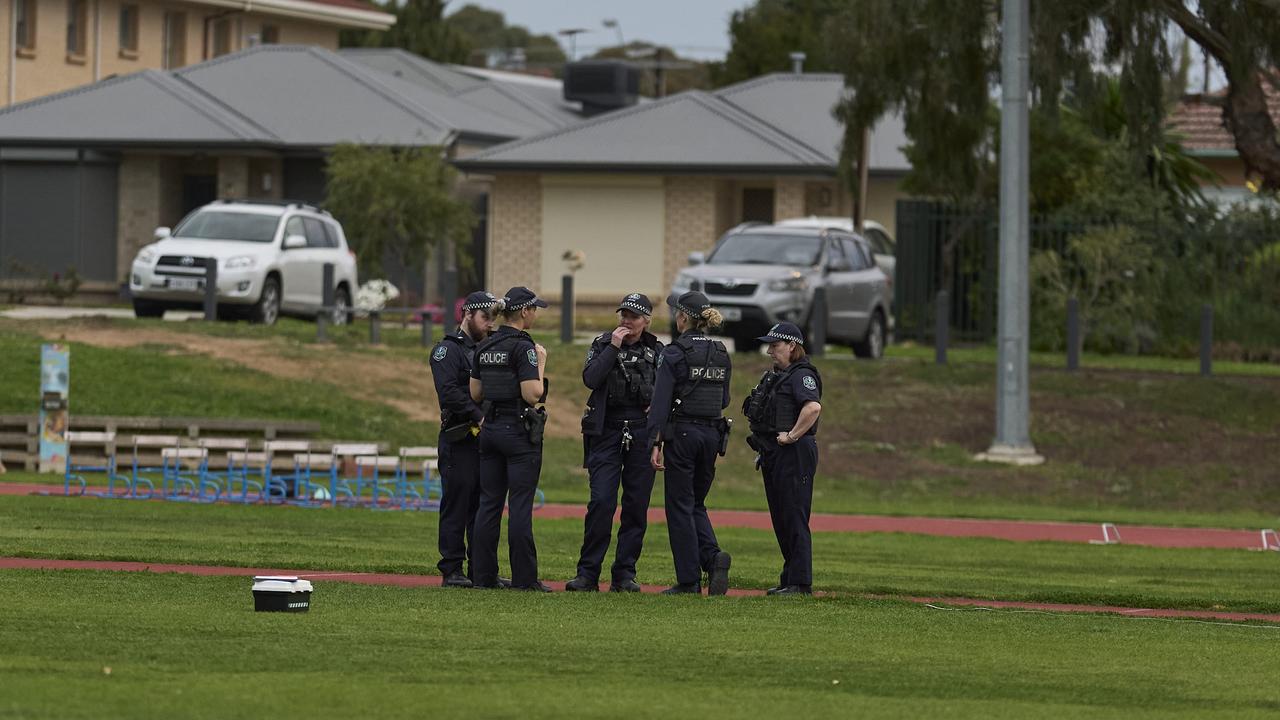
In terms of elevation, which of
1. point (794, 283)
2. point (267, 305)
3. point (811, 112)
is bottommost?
point (267, 305)

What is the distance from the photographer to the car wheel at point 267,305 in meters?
30.8

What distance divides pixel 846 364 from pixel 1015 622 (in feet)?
52.9

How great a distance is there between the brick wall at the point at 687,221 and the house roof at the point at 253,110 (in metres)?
5.09

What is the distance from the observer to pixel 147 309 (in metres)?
31.1

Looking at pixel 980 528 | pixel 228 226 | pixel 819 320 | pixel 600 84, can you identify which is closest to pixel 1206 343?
pixel 819 320

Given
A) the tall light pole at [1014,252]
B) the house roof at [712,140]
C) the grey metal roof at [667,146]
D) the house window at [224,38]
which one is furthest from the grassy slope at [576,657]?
A: the house window at [224,38]

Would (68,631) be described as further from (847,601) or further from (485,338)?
(847,601)

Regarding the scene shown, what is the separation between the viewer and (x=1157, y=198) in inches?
1374

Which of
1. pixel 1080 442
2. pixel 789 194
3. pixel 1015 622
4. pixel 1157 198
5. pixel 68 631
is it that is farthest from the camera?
pixel 789 194

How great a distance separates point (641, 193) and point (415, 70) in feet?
41.8

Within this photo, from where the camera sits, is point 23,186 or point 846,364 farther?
point 23,186

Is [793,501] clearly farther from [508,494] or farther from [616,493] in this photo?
[508,494]

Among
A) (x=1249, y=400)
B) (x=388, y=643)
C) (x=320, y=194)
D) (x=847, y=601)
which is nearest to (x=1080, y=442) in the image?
(x=1249, y=400)

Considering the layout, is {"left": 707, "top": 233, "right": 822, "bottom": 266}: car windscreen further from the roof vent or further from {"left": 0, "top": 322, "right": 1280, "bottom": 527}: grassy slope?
the roof vent
